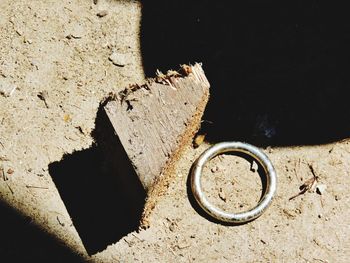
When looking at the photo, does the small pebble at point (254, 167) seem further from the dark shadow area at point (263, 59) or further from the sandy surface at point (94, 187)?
the dark shadow area at point (263, 59)

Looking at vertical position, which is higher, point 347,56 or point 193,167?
point 347,56

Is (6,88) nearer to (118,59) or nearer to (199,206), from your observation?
(118,59)

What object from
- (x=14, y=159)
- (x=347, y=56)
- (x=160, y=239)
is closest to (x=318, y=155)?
(x=347, y=56)

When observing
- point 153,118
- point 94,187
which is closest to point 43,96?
point 94,187

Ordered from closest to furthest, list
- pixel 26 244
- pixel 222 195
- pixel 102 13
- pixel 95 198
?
pixel 26 244 → pixel 95 198 → pixel 222 195 → pixel 102 13

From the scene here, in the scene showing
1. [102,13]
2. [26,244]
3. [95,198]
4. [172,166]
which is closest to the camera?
[172,166]

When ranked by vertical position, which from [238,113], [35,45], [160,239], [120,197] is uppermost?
[35,45]

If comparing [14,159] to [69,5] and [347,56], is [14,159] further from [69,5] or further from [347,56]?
[347,56]

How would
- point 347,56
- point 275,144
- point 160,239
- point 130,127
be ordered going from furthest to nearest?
point 347,56 < point 275,144 < point 160,239 < point 130,127
